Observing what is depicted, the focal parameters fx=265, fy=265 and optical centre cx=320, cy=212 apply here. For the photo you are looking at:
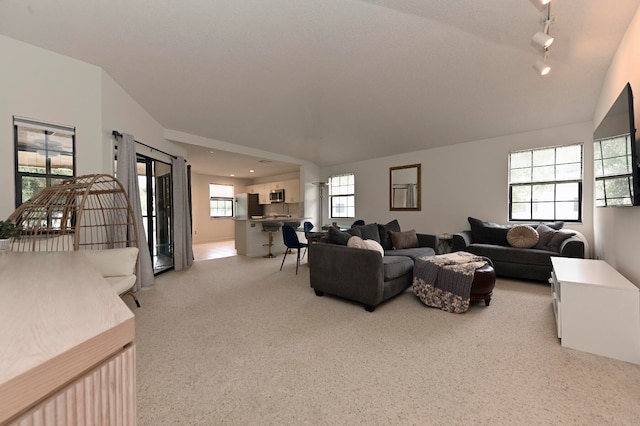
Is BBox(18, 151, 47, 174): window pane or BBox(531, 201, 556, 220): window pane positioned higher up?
BBox(18, 151, 47, 174): window pane

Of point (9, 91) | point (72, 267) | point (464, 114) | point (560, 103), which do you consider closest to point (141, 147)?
point (9, 91)

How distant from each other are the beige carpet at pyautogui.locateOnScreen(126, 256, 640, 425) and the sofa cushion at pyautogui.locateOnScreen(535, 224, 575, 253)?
4.21 feet

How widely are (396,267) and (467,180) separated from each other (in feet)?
10.9

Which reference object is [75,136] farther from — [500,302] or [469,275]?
[500,302]

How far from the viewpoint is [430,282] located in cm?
305

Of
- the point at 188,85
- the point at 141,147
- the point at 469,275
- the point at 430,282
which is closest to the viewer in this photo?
the point at 469,275

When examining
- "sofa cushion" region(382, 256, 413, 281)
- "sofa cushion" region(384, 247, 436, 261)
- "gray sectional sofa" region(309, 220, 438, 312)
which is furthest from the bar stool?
"sofa cushion" region(382, 256, 413, 281)

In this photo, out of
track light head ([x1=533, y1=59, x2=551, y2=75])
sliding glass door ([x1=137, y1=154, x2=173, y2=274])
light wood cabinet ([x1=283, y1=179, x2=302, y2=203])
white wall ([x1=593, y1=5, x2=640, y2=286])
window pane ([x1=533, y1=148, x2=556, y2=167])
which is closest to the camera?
white wall ([x1=593, y1=5, x2=640, y2=286])

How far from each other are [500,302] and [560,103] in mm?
3072

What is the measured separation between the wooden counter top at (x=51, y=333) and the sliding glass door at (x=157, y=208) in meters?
4.11

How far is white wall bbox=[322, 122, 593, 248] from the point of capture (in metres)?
4.29

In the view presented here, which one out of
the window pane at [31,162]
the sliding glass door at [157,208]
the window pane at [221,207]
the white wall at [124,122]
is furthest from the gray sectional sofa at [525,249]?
the window pane at [221,207]

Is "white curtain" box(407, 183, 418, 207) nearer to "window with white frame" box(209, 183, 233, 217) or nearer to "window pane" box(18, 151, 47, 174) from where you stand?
"window pane" box(18, 151, 47, 174)

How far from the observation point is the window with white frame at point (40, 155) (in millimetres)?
2711
